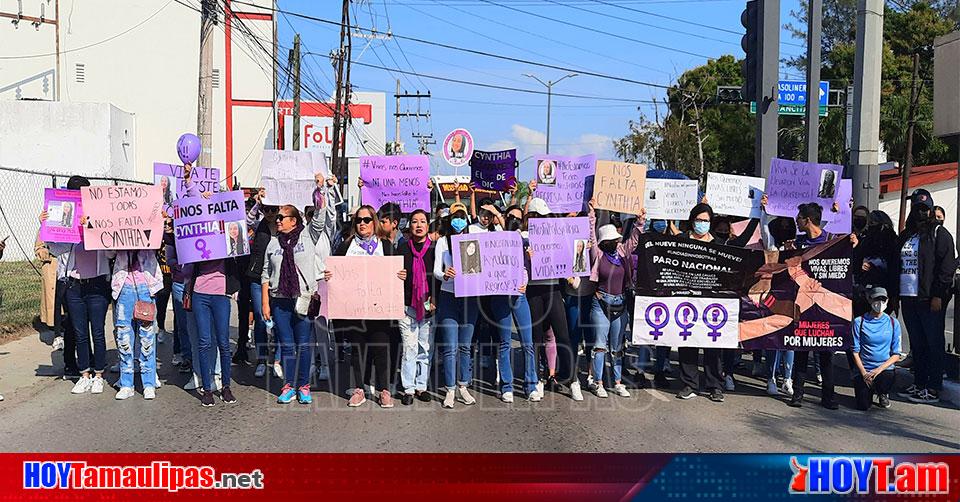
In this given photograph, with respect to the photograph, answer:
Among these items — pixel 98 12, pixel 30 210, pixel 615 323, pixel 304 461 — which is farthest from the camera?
pixel 98 12

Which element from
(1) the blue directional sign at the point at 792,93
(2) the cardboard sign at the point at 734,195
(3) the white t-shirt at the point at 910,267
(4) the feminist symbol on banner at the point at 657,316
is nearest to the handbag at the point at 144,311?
(4) the feminist symbol on banner at the point at 657,316

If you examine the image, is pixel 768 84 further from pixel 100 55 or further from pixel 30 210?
pixel 100 55

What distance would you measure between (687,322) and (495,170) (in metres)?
3.85

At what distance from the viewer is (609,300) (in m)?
8.29

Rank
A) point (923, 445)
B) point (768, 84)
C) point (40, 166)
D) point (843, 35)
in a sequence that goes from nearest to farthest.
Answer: point (923, 445) → point (768, 84) → point (40, 166) → point (843, 35)

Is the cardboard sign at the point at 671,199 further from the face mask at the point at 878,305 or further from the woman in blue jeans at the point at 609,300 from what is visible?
the face mask at the point at 878,305

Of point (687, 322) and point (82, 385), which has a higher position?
point (687, 322)

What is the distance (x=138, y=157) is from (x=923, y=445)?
39265 millimetres

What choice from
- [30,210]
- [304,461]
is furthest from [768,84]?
[30,210]

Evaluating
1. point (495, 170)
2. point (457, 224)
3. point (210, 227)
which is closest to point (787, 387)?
point (457, 224)

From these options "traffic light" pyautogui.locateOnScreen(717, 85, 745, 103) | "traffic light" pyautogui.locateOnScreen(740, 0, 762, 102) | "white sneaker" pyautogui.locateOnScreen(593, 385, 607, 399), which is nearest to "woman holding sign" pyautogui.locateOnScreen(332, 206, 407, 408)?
"white sneaker" pyautogui.locateOnScreen(593, 385, 607, 399)

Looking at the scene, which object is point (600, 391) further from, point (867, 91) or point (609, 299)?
point (867, 91)

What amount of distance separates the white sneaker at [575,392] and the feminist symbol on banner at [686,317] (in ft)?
3.72

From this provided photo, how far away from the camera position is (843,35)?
49875 mm
